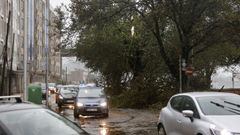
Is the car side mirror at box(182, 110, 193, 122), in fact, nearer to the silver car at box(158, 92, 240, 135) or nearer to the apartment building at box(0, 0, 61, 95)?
the silver car at box(158, 92, 240, 135)

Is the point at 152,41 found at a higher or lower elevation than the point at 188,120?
higher

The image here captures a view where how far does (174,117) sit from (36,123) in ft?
19.2

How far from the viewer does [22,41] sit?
272 ft

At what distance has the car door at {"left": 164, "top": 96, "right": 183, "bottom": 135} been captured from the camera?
41.6 feet

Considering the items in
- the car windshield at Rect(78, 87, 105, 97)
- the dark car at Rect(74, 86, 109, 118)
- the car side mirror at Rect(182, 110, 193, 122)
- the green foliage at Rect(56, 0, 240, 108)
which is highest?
the green foliage at Rect(56, 0, 240, 108)

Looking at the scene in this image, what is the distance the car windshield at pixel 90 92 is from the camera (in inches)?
1125

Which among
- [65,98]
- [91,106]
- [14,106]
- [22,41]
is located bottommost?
[65,98]

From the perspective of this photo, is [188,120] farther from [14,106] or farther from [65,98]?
[65,98]

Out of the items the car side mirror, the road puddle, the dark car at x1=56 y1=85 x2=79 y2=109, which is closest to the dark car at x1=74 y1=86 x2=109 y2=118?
the road puddle

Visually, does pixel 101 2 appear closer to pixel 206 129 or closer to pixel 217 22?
pixel 217 22

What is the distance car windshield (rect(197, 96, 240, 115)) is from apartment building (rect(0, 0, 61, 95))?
2292 cm

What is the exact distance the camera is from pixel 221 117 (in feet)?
36.6

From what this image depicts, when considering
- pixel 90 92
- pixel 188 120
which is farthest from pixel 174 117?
pixel 90 92

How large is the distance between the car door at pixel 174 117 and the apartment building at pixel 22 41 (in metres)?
21.6
